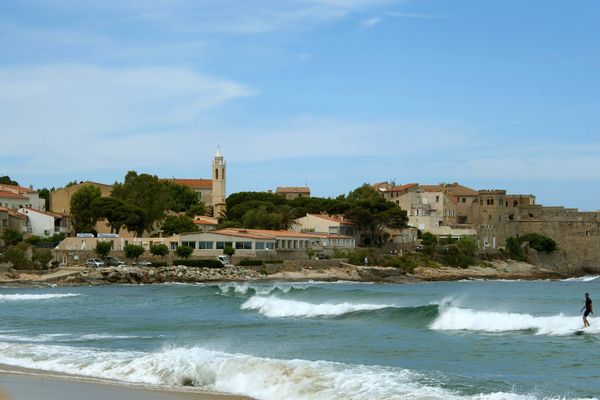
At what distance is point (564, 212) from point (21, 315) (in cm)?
7027

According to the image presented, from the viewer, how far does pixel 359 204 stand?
265 ft

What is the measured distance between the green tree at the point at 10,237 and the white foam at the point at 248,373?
45378 mm

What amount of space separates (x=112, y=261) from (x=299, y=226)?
22459 millimetres

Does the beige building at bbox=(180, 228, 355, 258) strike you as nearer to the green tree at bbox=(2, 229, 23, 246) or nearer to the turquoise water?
the green tree at bbox=(2, 229, 23, 246)

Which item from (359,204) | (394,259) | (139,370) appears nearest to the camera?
(139,370)

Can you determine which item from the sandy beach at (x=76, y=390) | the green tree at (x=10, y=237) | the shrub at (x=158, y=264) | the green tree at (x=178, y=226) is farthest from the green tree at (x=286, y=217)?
the sandy beach at (x=76, y=390)

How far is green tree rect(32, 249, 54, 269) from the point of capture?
61969mm

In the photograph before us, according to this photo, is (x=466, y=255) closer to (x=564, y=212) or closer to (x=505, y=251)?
(x=505, y=251)

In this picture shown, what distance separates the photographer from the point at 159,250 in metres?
65.1

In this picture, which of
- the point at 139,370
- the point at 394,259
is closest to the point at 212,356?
the point at 139,370

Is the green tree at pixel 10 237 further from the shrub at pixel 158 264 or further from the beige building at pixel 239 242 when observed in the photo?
the beige building at pixel 239 242

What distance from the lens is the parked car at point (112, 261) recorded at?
63550mm

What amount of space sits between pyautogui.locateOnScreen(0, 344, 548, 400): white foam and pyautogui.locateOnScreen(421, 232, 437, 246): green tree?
63.4m

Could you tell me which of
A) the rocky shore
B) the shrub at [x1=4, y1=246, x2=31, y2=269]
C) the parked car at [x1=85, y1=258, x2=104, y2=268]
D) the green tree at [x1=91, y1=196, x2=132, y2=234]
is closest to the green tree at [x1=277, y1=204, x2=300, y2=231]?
the rocky shore
